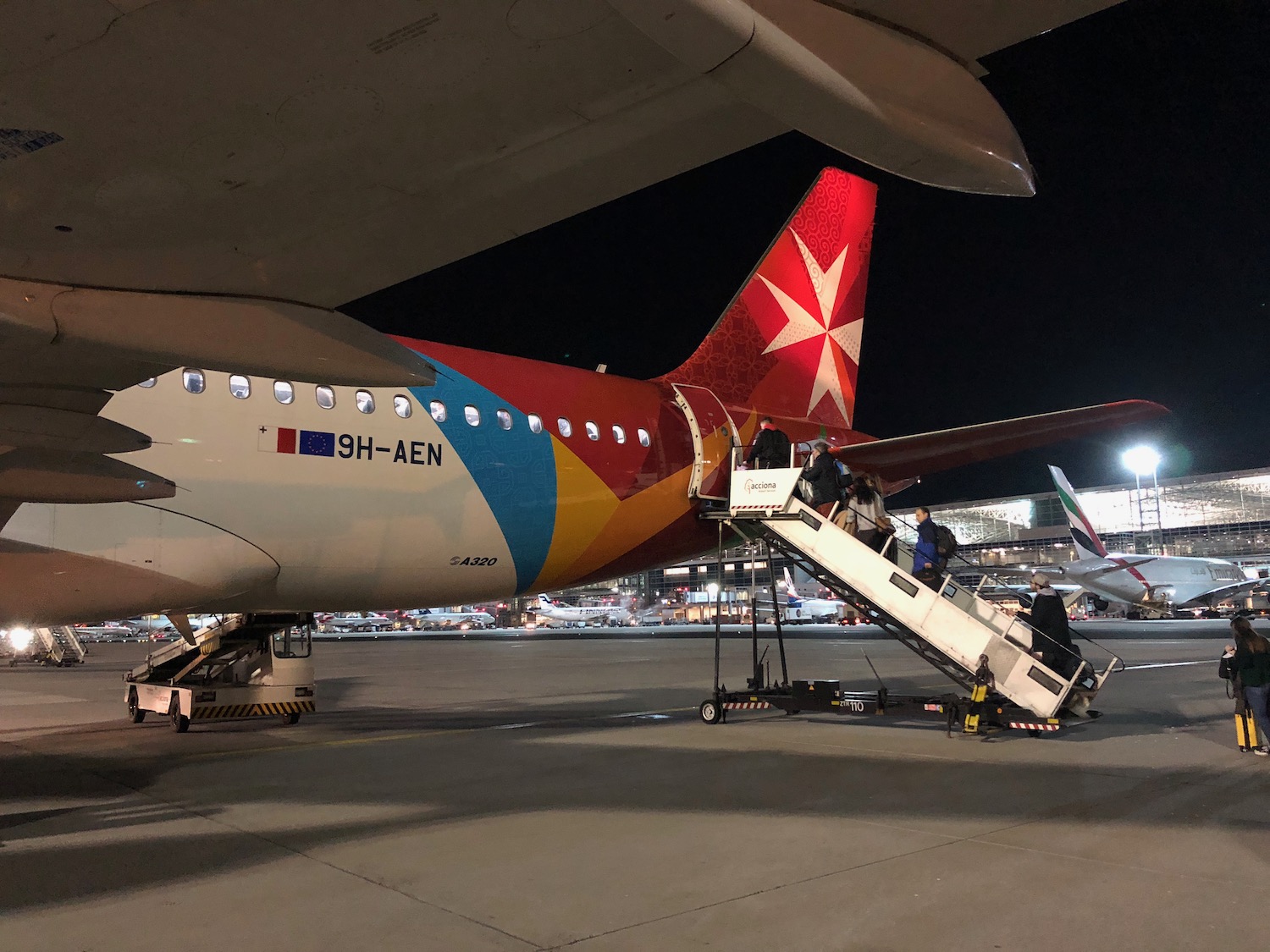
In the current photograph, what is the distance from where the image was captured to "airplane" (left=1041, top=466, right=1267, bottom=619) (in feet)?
189

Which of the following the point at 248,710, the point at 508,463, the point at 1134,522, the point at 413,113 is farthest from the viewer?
the point at 1134,522

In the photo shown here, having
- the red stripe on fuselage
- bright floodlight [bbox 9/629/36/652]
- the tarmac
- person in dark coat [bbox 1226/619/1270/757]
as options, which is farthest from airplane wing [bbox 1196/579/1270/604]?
bright floodlight [bbox 9/629/36/652]

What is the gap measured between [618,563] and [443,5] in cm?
1095

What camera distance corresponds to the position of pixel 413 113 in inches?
118

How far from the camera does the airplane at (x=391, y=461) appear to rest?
5328mm

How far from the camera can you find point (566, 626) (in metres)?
85.9

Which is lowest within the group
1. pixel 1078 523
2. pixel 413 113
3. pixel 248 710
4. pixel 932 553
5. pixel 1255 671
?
pixel 248 710

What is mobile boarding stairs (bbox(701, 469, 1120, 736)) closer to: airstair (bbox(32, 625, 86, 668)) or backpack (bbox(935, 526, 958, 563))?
backpack (bbox(935, 526, 958, 563))

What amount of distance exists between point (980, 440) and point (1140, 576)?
181ft

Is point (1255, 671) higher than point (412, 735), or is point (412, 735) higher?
point (1255, 671)

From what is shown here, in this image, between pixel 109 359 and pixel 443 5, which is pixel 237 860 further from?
pixel 443 5

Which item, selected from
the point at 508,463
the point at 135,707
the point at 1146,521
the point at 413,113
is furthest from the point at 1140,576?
the point at 413,113

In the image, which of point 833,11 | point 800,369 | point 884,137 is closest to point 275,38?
point 833,11

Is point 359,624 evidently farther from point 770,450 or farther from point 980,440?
point 980,440
